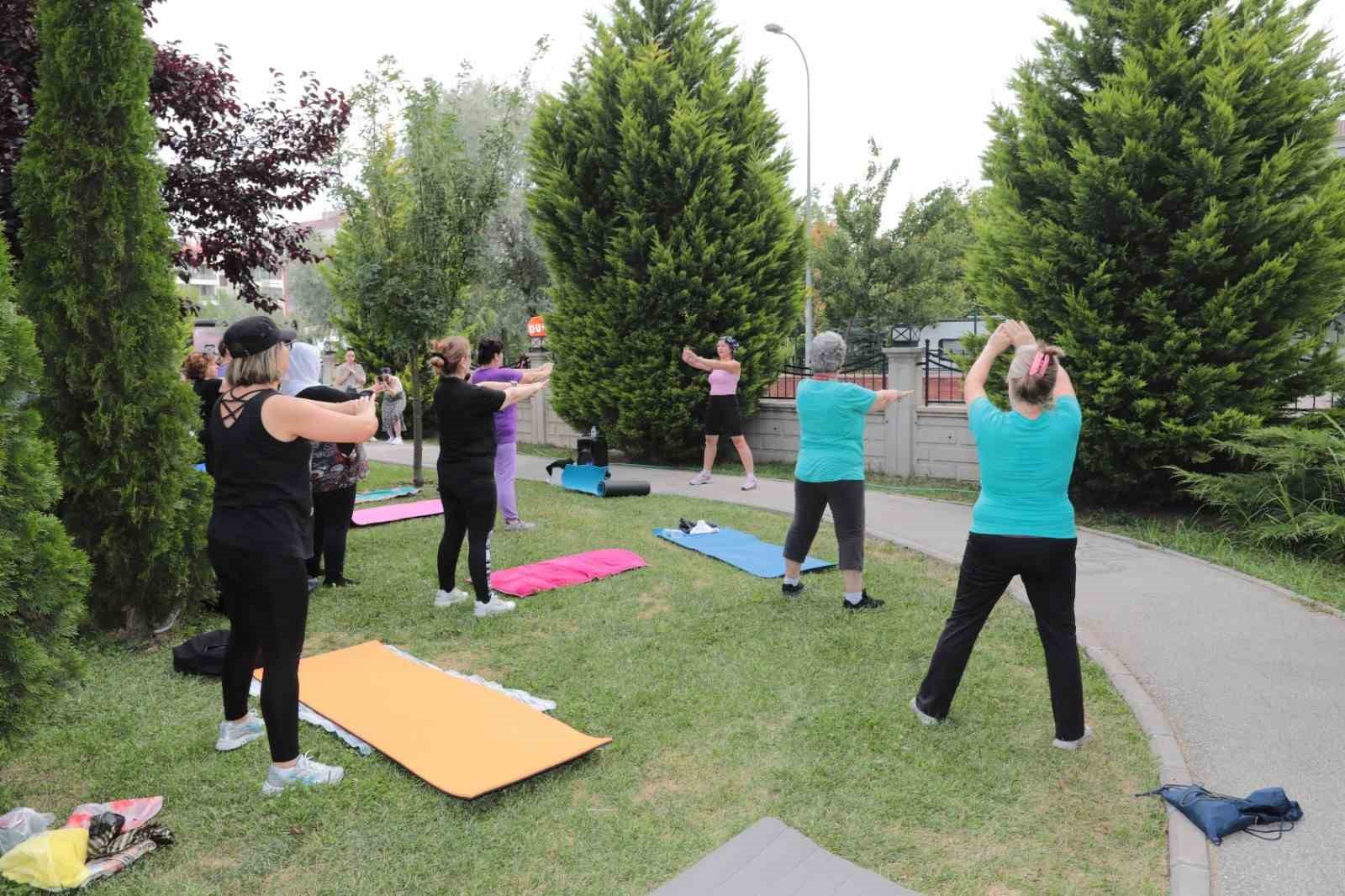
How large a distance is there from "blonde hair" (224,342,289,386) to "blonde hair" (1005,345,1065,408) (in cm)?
312

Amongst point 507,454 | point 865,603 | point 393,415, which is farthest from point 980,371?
point 393,415

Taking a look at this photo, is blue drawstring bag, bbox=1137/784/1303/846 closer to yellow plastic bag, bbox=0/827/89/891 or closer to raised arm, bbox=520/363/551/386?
yellow plastic bag, bbox=0/827/89/891

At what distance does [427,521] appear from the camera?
9.30 m

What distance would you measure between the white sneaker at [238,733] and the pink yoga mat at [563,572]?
2449 mm

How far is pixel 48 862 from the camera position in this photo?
2.97 m

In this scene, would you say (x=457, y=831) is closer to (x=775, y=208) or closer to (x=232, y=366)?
(x=232, y=366)

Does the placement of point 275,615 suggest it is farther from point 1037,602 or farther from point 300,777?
point 1037,602

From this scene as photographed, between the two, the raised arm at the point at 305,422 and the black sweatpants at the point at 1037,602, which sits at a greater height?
the raised arm at the point at 305,422

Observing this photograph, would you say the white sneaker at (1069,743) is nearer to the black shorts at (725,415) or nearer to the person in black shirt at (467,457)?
the person in black shirt at (467,457)

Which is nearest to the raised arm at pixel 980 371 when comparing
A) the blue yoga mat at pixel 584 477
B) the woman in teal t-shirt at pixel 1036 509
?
the woman in teal t-shirt at pixel 1036 509

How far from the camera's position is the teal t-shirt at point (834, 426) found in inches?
230

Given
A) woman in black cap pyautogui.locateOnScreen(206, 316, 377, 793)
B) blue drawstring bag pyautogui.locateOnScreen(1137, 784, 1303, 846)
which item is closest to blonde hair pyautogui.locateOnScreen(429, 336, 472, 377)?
woman in black cap pyautogui.locateOnScreen(206, 316, 377, 793)

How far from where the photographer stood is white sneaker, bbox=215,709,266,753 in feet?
13.1

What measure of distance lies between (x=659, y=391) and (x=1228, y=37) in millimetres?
7903
